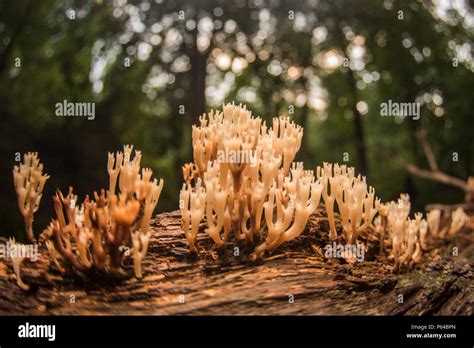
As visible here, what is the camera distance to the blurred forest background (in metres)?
8.34

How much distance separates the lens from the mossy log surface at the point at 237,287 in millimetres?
2883

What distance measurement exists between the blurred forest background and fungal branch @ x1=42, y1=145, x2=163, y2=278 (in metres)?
4.47

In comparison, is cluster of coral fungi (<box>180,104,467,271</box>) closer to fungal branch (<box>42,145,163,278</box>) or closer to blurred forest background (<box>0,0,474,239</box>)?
fungal branch (<box>42,145,163,278</box>)

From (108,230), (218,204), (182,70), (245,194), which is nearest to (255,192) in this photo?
(245,194)

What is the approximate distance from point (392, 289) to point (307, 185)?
1218 millimetres

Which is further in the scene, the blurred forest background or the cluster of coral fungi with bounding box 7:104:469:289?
the blurred forest background

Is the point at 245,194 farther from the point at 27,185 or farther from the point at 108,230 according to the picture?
the point at 27,185

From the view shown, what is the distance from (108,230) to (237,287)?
1103 millimetres

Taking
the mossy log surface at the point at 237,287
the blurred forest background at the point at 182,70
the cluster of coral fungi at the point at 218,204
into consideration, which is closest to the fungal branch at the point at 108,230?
the cluster of coral fungi at the point at 218,204

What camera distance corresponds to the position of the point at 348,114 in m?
15.7

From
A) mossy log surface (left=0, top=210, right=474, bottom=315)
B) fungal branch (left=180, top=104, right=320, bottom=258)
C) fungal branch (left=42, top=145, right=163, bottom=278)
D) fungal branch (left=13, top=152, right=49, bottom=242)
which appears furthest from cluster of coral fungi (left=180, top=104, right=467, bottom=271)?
fungal branch (left=13, top=152, right=49, bottom=242)
